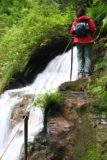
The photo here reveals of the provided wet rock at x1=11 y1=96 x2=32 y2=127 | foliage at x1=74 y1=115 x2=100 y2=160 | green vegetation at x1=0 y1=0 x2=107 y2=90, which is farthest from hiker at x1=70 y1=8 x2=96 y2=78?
foliage at x1=74 y1=115 x2=100 y2=160

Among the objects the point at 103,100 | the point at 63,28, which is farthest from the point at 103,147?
the point at 63,28

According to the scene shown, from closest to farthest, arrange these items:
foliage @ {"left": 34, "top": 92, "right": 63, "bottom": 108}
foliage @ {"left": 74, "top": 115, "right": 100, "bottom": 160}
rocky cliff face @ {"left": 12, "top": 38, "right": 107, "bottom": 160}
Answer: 1. foliage @ {"left": 74, "top": 115, "right": 100, "bottom": 160}
2. rocky cliff face @ {"left": 12, "top": 38, "right": 107, "bottom": 160}
3. foliage @ {"left": 34, "top": 92, "right": 63, "bottom": 108}

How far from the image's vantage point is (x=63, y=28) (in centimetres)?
1462

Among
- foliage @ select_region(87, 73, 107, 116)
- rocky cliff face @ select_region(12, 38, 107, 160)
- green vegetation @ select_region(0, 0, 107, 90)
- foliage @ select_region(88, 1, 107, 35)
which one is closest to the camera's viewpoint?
rocky cliff face @ select_region(12, 38, 107, 160)

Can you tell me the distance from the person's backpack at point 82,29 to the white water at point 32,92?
1504 mm

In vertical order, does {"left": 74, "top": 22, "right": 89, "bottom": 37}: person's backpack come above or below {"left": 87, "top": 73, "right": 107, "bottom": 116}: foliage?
above

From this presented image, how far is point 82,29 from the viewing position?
1104 centimetres

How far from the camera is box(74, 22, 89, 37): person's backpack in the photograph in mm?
10992

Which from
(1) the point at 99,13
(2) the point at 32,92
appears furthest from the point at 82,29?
(1) the point at 99,13

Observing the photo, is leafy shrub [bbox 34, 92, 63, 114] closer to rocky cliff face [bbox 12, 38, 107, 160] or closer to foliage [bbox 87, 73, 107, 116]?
rocky cliff face [bbox 12, 38, 107, 160]

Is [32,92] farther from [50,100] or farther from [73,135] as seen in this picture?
[73,135]

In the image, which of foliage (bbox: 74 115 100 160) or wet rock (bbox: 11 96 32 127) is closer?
foliage (bbox: 74 115 100 160)

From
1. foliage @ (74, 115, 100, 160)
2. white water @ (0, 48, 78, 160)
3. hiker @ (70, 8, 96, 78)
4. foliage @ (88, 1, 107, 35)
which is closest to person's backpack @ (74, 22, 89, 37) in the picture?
hiker @ (70, 8, 96, 78)

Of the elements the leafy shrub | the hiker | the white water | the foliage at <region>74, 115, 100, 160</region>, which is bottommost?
the white water
